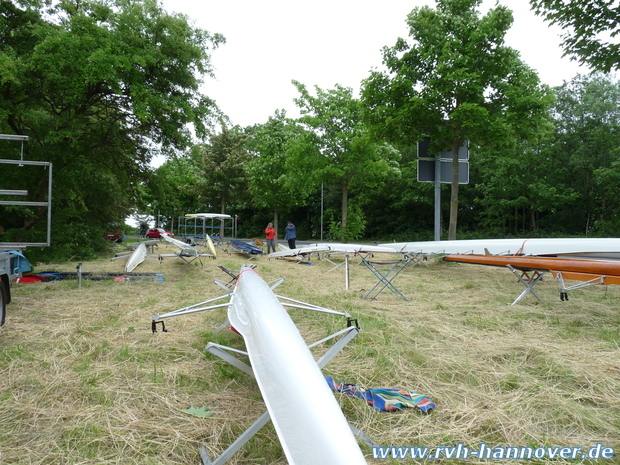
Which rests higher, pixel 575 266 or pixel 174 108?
pixel 174 108

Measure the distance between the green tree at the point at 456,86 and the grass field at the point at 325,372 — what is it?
7480 mm

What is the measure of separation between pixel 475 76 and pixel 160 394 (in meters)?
11.9

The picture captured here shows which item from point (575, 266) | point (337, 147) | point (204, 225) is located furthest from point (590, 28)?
point (204, 225)

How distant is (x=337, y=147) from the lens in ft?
62.2

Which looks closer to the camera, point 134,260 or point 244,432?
point 244,432

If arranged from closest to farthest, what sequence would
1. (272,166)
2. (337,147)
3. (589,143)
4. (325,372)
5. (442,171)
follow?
(325,372)
(442,171)
(337,147)
(589,143)
(272,166)

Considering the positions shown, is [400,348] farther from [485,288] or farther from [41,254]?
[41,254]

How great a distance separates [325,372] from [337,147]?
16.6 metres

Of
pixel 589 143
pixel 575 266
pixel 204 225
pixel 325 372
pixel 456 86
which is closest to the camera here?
pixel 325 372

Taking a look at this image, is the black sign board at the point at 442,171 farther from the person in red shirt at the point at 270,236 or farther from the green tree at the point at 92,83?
the green tree at the point at 92,83

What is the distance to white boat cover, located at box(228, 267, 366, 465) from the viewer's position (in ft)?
4.71

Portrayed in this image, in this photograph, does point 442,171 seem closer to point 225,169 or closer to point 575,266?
point 575,266

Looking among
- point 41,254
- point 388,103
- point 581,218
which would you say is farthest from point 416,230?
point 41,254

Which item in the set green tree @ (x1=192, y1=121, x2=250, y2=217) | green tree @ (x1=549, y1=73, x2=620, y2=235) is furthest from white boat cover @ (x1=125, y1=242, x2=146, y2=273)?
green tree @ (x1=192, y1=121, x2=250, y2=217)
